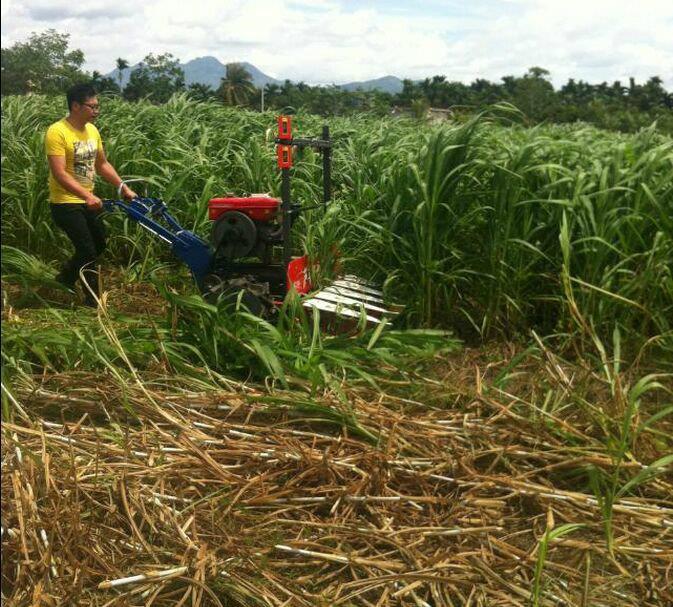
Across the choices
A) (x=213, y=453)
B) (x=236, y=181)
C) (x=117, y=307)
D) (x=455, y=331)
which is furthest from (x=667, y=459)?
(x=236, y=181)

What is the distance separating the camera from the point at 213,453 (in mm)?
2502

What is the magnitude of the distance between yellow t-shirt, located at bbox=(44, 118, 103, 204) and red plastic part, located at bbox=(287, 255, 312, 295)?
1.45 meters

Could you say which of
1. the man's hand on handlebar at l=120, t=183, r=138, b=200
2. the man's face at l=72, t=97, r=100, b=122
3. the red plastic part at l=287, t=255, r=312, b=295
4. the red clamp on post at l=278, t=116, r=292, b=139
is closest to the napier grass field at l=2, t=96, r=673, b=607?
the red plastic part at l=287, t=255, r=312, b=295

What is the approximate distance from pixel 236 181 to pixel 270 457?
4482mm

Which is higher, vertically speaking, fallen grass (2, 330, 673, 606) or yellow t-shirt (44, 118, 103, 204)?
yellow t-shirt (44, 118, 103, 204)

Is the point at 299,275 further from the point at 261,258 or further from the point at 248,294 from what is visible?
the point at 248,294

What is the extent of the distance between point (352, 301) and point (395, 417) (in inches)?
52.6

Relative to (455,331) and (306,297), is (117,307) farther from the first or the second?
(455,331)

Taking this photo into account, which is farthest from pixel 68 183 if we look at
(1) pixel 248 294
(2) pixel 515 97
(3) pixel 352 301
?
(2) pixel 515 97

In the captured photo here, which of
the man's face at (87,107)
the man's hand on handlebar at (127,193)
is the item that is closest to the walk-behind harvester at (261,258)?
the man's hand on handlebar at (127,193)

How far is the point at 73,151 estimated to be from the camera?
4676 millimetres

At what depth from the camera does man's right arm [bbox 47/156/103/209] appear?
4.50 meters

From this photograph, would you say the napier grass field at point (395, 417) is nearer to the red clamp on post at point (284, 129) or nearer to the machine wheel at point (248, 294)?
the machine wheel at point (248, 294)

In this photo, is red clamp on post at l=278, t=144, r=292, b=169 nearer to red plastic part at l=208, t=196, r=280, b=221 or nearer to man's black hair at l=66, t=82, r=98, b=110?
red plastic part at l=208, t=196, r=280, b=221
